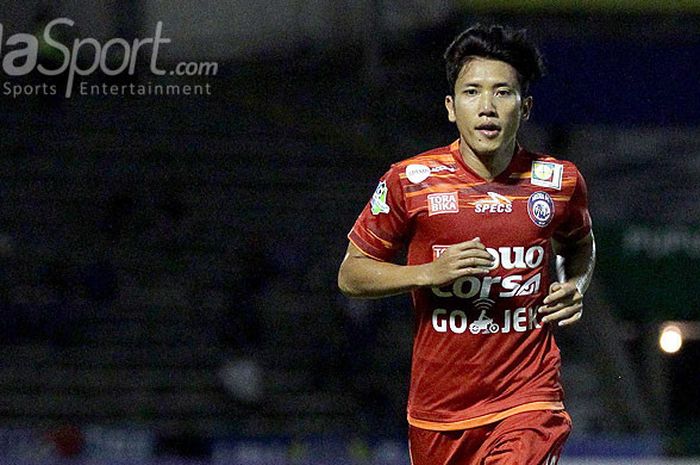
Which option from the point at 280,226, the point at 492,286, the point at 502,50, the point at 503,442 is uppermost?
the point at 280,226

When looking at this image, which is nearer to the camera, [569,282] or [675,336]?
[569,282]

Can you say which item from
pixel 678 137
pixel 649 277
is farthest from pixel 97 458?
pixel 678 137

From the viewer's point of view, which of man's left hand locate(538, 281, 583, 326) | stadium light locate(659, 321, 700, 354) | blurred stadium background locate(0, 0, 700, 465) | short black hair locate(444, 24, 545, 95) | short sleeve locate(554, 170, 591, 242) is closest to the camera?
man's left hand locate(538, 281, 583, 326)

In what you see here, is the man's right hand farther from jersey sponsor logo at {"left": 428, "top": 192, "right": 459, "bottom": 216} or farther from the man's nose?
the man's nose

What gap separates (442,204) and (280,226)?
10417 millimetres

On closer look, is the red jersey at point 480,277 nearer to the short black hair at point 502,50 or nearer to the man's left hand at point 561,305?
the man's left hand at point 561,305

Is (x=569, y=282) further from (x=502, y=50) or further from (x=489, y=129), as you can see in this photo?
(x=502, y=50)

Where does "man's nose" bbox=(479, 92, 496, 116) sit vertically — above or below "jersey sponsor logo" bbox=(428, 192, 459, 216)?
above

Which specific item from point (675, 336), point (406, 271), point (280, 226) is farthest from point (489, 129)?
point (280, 226)

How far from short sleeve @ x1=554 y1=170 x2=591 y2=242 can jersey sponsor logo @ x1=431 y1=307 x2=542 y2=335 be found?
0.37 metres

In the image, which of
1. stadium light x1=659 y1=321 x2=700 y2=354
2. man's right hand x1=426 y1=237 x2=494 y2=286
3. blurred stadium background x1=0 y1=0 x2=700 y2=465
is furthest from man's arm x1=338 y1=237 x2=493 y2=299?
stadium light x1=659 y1=321 x2=700 y2=354

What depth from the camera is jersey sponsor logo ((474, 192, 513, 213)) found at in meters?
4.48

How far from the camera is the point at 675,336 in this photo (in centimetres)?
1309

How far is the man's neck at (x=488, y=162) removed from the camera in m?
4.55
